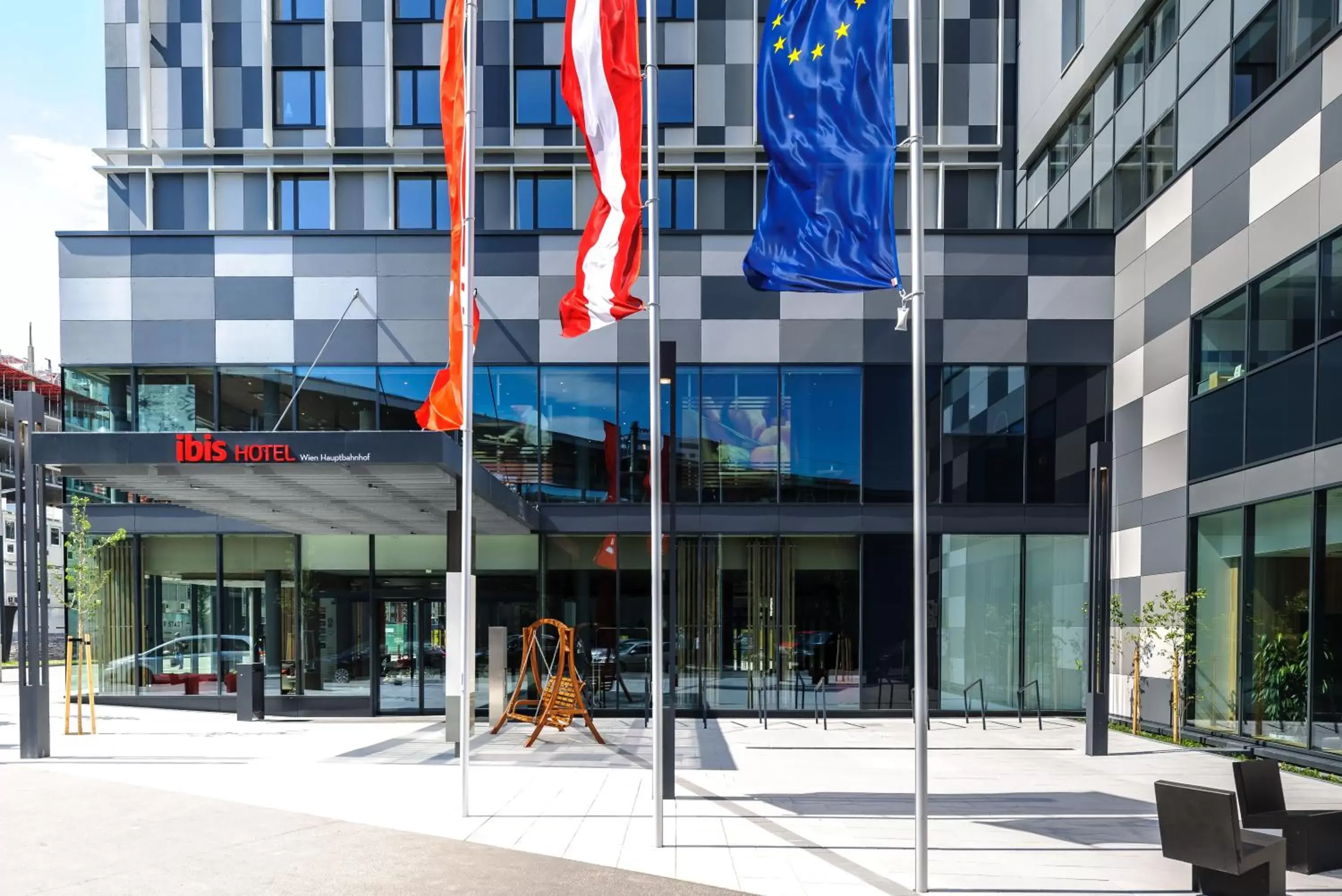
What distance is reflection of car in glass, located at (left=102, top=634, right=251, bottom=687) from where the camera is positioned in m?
Answer: 21.8

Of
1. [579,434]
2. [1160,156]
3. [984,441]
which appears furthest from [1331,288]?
[579,434]

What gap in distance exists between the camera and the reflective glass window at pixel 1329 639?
13.8 metres

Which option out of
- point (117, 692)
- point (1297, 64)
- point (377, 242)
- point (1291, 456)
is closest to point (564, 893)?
point (1291, 456)

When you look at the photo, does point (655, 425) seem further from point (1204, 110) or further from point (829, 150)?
point (1204, 110)

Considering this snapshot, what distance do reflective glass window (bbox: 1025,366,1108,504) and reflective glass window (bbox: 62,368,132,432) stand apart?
18.4m

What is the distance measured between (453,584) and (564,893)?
7773 mm

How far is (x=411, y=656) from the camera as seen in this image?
70.5ft

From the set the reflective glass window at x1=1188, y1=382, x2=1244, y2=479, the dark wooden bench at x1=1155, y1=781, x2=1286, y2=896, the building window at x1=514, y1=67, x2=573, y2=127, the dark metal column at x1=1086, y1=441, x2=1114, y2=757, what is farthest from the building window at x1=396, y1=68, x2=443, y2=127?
the dark wooden bench at x1=1155, y1=781, x2=1286, y2=896

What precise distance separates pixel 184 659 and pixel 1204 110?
856 inches

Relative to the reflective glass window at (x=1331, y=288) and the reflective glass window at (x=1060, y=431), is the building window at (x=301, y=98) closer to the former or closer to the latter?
the reflective glass window at (x=1060, y=431)

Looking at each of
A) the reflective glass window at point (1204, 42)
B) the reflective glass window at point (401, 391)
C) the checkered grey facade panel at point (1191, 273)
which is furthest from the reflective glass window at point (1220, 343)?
the reflective glass window at point (401, 391)

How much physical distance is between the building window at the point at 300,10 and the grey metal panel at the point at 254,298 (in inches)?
274

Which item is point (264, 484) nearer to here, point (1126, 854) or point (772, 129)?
point (772, 129)

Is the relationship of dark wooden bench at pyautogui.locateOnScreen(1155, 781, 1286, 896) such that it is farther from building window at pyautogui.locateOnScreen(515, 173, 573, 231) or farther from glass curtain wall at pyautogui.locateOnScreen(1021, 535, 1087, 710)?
building window at pyautogui.locateOnScreen(515, 173, 573, 231)
